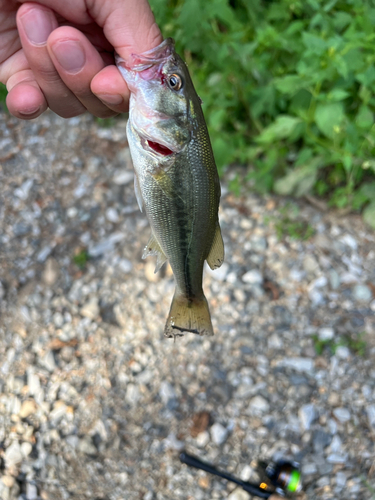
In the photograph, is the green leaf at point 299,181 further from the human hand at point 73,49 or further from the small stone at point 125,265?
the human hand at point 73,49

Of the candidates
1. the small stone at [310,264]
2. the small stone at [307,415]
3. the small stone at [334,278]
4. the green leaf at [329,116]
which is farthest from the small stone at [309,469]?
the green leaf at [329,116]

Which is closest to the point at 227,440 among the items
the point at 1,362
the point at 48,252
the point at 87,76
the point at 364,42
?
the point at 1,362

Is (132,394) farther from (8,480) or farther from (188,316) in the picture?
(188,316)

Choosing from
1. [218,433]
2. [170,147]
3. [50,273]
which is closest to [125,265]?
[50,273]

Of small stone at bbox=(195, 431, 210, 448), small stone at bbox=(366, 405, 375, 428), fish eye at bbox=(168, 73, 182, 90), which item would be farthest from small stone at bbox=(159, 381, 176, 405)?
fish eye at bbox=(168, 73, 182, 90)

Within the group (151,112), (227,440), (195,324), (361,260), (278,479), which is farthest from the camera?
(361,260)

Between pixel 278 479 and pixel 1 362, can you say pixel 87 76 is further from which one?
pixel 278 479

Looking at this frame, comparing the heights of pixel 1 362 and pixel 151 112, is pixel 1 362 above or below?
below
